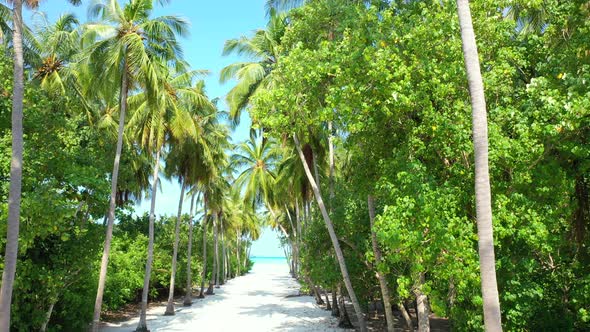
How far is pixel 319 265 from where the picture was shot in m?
14.6

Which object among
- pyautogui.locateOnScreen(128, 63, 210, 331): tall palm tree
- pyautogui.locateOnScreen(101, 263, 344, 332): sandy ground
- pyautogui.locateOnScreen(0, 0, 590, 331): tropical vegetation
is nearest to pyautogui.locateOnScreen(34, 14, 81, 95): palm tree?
pyautogui.locateOnScreen(0, 0, 590, 331): tropical vegetation

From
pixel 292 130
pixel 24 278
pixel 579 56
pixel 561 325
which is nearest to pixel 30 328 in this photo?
pixel 24 278

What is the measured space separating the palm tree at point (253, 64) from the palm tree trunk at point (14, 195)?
871 cm

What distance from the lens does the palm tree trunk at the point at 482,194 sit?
5195mm

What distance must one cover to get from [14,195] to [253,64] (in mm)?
10885

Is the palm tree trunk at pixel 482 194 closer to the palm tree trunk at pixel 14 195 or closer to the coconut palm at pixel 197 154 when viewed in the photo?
the palm tree trunk at pixel 14 195

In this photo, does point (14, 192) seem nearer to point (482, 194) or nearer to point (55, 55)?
point (482, 194)

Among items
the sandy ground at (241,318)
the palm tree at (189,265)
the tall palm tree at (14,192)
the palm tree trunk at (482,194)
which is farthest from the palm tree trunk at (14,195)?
the palm tree at (189,265)

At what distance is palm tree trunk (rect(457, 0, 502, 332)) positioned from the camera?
520cm

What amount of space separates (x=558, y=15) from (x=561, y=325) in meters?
5.54

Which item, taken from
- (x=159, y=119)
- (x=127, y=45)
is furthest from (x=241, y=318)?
(x=127, y=45)

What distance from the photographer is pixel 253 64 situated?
1741 cm

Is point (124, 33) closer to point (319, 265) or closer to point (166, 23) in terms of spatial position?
point (166, 23)

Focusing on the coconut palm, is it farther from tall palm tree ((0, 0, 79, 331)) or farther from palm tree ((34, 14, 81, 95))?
tall palm tree ((0, 0, 79, 331))
